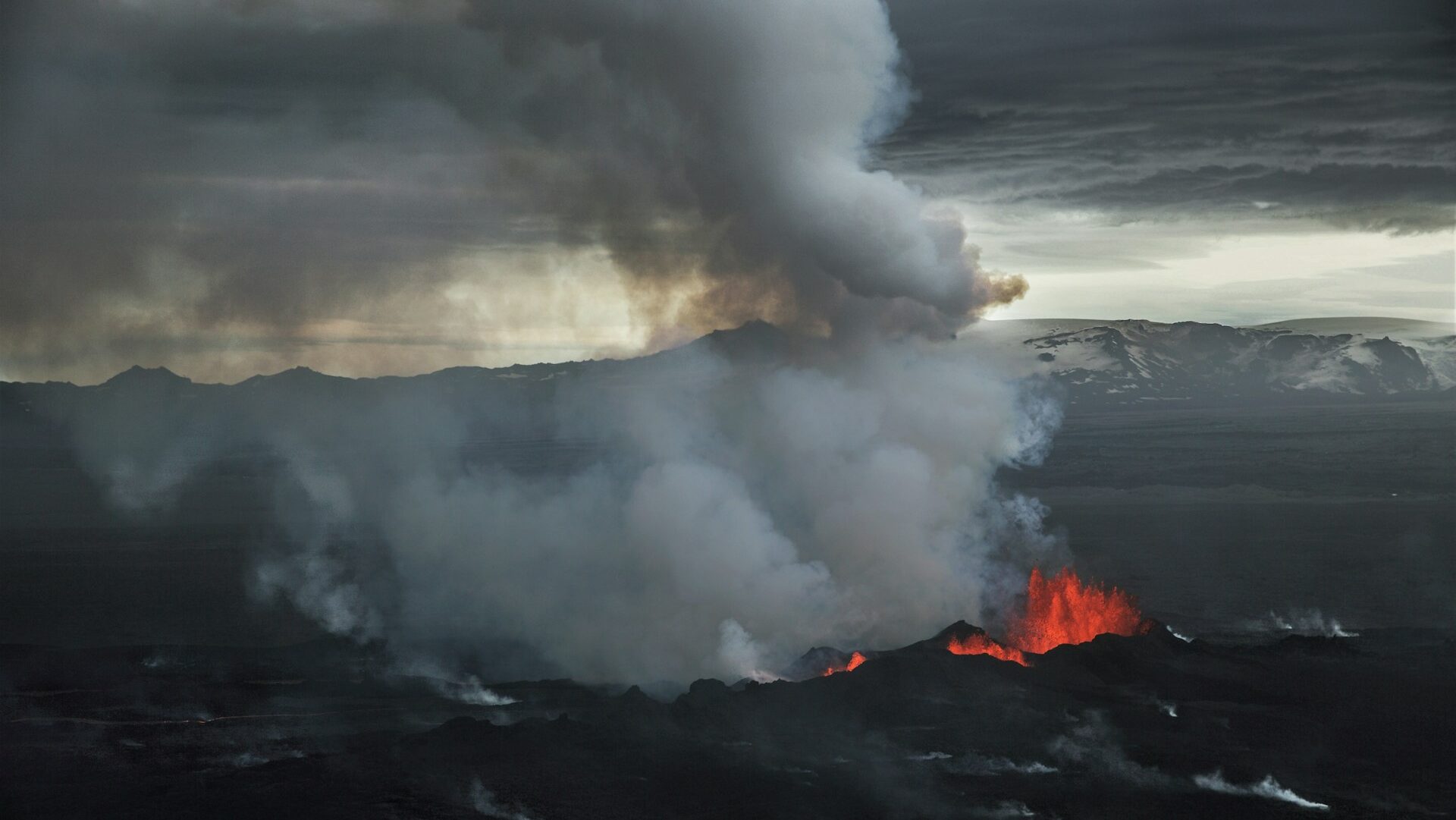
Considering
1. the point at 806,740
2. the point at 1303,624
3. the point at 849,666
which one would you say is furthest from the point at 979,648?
the point at 1303,624

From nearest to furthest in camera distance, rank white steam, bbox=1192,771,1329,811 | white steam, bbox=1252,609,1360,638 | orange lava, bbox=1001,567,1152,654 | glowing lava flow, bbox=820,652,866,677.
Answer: white steam, bbox=1192,771,1329,811 → glowing lava flow, bbox=820,652,866,677 → orange lava, bbox=1001,567,1152,654 → white steam, bbox=1252,609,1360,638

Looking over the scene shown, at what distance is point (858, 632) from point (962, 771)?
22.9 m

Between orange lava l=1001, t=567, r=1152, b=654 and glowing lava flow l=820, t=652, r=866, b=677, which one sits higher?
orange lava l=1001, t=567, r=1152, b=654

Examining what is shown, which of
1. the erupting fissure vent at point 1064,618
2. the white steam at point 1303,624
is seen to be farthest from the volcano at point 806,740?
the white steam at point 1303,624

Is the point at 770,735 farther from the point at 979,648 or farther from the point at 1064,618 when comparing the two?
the point at 1064,618

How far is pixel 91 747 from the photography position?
220ft

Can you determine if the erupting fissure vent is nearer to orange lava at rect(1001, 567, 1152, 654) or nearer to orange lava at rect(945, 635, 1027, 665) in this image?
orange lava at rect(1001, 567, 1152, 654)

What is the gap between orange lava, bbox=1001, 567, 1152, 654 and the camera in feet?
279

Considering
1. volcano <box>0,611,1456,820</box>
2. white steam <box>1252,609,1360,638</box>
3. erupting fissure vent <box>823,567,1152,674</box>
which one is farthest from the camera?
white steam <box>1252,609,1360,638</box>

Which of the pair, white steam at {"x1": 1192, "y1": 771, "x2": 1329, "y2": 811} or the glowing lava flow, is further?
the glowing lava flow

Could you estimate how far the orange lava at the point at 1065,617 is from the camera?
85.0 m

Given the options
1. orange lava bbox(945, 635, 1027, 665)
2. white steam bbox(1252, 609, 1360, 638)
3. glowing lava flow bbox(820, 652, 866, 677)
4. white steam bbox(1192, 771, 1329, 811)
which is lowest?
white steam bbox(1192, 771, 1329, 811)

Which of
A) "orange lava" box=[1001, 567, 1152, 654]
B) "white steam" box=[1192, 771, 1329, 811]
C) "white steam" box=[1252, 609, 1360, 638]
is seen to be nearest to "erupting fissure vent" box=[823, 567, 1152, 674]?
"orange lava" box=[1001, 567, 1152, 654]

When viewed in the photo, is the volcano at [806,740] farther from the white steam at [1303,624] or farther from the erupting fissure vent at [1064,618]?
the white steam at [1303,624]
